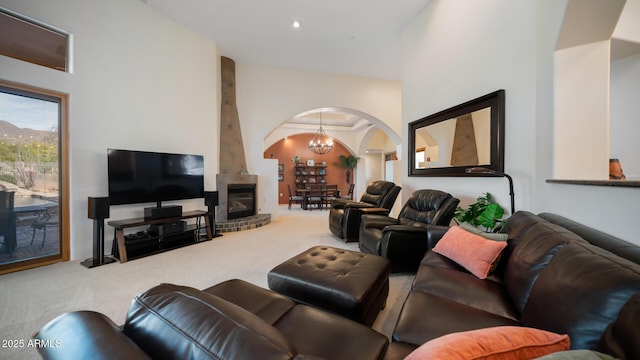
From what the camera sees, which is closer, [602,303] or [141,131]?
[602,303]

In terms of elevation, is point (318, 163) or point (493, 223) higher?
point (318, 163)

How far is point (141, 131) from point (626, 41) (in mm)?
6064

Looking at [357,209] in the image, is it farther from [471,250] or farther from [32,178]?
[32,178]

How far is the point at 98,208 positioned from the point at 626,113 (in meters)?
6.58

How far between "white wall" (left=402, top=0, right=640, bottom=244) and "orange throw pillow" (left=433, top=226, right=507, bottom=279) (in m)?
0.64

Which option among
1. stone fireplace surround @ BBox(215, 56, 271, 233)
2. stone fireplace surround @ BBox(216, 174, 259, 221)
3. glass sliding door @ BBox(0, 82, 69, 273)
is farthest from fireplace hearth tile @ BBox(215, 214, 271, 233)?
glass sliding door @ BBox(0, 82, 69, 273)

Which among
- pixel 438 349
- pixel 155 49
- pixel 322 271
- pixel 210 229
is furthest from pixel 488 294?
pixel 155 49

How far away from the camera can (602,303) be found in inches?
29.6

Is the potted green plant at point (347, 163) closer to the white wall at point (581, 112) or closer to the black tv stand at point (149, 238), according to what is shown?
the black tv stand at point (149, 238)

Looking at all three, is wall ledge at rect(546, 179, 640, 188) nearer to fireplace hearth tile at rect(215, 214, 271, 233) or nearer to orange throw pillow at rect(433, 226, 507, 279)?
orange throw pillow at rect(433, 226, 507, 279)

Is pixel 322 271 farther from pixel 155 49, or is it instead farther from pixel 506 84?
pixel 155 49

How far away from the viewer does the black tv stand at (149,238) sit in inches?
124

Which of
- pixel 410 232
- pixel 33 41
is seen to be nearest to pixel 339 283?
pixel 410 232

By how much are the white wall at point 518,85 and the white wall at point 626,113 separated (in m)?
1.70
